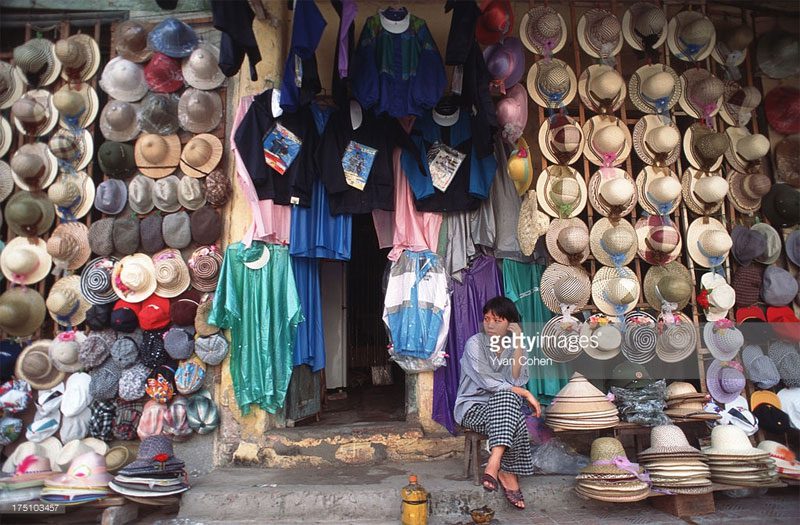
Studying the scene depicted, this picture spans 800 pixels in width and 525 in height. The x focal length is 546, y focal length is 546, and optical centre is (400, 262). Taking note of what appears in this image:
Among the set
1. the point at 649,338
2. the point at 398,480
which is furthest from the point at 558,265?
the point at 398,480

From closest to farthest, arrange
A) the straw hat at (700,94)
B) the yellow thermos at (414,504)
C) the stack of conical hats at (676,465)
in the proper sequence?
the yellow thermos at (414,504), the stack of conical hats at (676,465), the straw hat at (700,94)

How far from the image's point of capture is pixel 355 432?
13.8 ft

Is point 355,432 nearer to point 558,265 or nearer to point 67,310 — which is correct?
point 558,265

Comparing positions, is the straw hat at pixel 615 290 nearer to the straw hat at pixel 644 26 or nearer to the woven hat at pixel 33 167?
the straw hat at pixel 644 26

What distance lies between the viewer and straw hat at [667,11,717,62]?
4367 mm

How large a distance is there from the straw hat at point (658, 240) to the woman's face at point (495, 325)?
1.37 m

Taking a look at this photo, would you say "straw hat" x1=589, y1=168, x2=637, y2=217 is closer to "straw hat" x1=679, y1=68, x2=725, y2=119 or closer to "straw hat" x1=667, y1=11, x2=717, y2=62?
"straw hat" x1=679, y1=68, x2=725, y2=119

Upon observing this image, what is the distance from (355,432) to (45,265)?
270 cm

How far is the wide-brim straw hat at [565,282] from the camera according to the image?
13.3 ft

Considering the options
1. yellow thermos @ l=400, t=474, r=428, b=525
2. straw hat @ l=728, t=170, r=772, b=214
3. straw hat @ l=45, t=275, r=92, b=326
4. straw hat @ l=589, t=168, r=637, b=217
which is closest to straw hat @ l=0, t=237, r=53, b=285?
straw hat @ l=45, t=275, r=92, b=326

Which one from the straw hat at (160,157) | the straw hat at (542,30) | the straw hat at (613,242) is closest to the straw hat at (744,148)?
the straw hat at (613,242)

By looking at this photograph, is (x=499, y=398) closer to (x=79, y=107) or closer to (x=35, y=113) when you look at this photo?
(x=79, y=107)

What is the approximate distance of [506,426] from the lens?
133 inches

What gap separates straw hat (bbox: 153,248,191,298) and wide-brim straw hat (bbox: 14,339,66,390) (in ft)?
3.01
